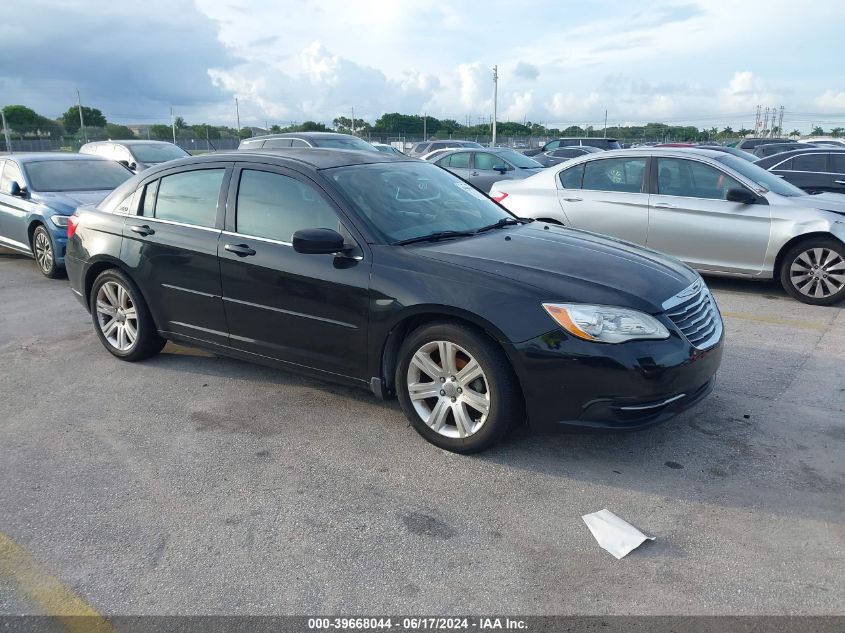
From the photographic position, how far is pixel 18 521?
3277 millimetres

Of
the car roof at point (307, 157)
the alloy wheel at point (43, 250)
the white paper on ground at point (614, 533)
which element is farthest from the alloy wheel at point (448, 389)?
the alloy wheel at point (43, 250)

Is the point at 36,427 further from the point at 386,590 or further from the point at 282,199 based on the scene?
the point at 386,590

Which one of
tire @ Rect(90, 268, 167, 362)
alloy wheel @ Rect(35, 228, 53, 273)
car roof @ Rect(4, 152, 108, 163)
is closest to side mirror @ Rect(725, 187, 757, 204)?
tire @ Rect(90, 268, 167, 362)

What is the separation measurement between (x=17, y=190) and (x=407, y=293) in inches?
290

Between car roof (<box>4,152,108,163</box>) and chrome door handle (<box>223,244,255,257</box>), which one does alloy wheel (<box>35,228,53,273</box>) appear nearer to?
car roof (<box>4,152,108,163</box>)

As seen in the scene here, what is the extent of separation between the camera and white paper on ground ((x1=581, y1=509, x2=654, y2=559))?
3.00m

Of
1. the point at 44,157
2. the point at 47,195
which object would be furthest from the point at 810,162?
the point at 44,157

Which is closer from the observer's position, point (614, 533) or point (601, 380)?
point (614, 533)

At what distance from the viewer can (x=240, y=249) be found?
4504 millimetres

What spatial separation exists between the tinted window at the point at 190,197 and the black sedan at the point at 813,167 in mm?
10632

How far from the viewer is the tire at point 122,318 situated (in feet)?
17.3

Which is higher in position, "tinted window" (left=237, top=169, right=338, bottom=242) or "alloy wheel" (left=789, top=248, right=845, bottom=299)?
"tinted window" (left=237, top=169, right=338, bottom=242)

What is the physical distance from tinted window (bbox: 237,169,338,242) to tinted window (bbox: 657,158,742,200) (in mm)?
4925

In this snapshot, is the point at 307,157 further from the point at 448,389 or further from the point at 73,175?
the point at 73,175
